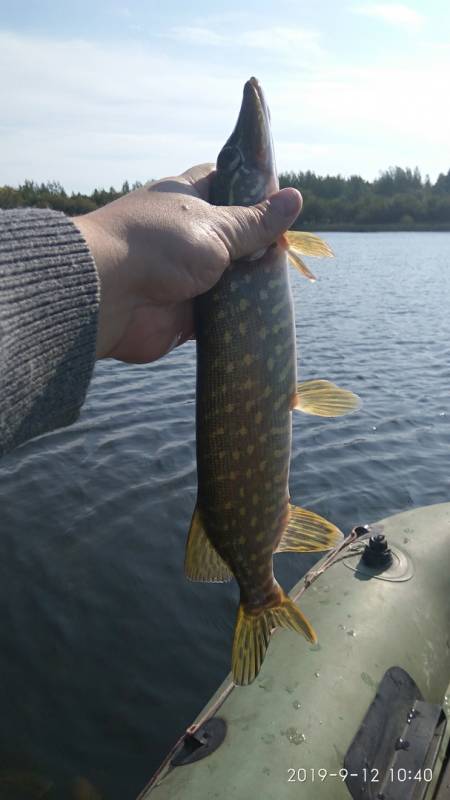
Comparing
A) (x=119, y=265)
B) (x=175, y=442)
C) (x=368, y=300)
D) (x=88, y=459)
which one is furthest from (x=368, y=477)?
(x=368, y=300)

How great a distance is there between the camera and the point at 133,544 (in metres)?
7.12

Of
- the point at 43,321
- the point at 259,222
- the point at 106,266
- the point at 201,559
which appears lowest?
the point at 201,559

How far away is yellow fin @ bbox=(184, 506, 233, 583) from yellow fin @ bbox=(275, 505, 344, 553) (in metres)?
0.28

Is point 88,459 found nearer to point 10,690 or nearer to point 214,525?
point 10,690

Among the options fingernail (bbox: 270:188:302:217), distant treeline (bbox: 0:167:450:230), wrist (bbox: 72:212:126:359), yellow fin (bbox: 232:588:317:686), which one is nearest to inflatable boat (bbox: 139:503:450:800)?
yellow fin (bbox: 232:588:317:686)

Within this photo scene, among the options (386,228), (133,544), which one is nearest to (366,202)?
(386,228)

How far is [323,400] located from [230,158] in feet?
3.75

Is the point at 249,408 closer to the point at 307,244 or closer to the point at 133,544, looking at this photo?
the point at 307,244

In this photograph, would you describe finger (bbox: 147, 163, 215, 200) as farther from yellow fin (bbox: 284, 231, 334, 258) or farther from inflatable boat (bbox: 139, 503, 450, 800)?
inflatable boat (bbox: 139, 503, 450, 800)

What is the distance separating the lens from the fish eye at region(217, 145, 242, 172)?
2766 mm

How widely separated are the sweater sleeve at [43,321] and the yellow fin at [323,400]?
1.06 meters

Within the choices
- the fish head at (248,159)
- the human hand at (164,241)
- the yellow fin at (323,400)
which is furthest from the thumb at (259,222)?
the yellow fin at (323,400)
